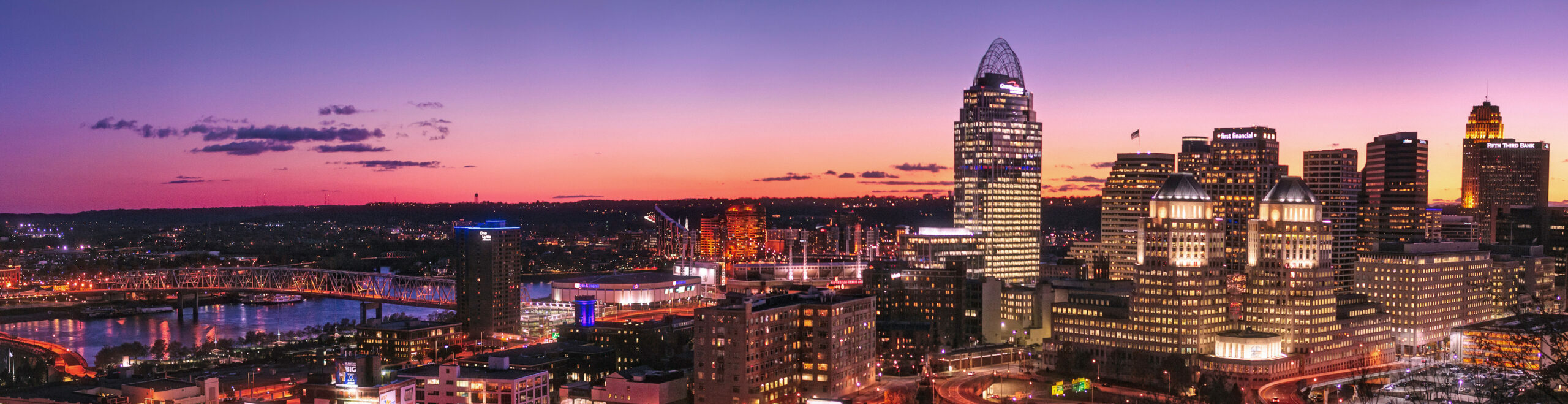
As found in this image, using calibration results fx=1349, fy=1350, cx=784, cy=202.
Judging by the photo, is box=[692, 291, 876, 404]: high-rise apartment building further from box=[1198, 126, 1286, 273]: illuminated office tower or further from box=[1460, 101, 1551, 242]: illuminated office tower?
box=[1460, 101, 1551, 242]: illuminated office tower

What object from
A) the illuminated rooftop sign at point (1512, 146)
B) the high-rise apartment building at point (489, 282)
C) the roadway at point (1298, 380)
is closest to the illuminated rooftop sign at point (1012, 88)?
the roadway at point (1298, 380)

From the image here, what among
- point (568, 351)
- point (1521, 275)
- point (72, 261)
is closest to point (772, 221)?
point (72, 261)

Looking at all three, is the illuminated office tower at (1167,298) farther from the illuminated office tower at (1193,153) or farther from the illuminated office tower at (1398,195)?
the illuminated office tower at (1398,195)

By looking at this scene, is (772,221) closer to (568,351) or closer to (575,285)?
(575,285)

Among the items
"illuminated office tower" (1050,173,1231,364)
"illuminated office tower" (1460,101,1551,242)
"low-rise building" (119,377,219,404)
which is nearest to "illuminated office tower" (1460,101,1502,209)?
"illuminated office tower" (1460,101,1551,242)

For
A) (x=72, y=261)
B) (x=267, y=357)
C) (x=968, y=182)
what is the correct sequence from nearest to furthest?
(x=267, y=357), (x=968, y=182), (x=72, y=261)

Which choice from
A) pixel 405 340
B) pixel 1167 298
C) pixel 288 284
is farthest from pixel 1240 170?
pixel 288 284
